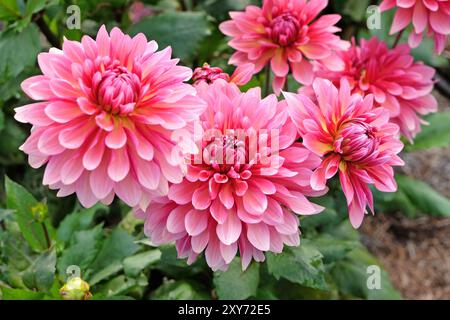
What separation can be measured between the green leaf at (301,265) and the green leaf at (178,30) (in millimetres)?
622

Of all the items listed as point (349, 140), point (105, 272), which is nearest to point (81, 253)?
point (105, 272)

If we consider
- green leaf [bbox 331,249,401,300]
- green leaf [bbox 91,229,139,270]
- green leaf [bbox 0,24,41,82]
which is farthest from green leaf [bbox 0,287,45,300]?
green leaf [bbox 331,249,401,300]

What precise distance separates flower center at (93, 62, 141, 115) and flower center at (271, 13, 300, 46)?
1.37ft

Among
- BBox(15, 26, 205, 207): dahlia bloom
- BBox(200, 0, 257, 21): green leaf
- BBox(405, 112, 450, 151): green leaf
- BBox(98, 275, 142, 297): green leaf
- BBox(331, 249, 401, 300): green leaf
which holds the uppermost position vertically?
BBox(15, 26, 205, 207): dahlia bloom

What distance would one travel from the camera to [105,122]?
83 centimetres

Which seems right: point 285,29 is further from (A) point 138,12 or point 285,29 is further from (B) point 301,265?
(A) point 138,12

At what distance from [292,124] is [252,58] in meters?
0.31

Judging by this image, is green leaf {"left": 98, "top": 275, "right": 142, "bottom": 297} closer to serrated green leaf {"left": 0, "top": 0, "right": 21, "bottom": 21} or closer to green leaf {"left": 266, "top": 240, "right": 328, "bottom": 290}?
green leaf {"left": 266, "top": 240, "right": 328, "bottom": 290}

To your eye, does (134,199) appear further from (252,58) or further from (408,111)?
(408,111)

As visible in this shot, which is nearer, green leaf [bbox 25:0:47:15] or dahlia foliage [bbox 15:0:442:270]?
dahlia foliage [bbox 15:0:442:270]

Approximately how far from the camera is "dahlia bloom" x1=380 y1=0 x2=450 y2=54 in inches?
46.6

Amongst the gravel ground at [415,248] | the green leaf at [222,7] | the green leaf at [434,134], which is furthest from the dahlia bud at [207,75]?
the gravel ground at [415,248]

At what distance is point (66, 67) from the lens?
853mm
